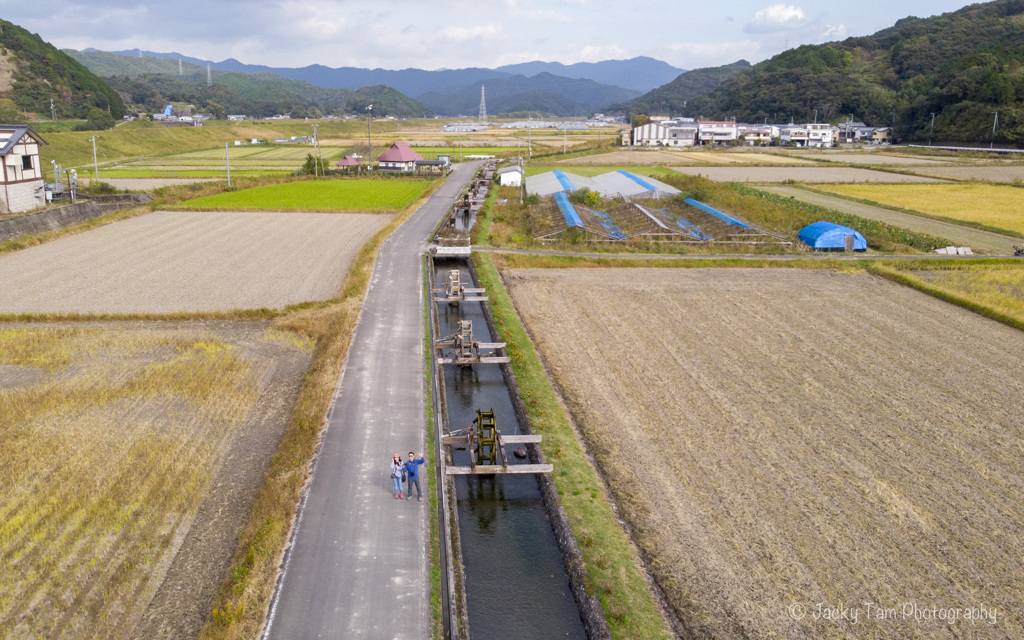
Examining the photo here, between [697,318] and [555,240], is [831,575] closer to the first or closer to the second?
[697,318]

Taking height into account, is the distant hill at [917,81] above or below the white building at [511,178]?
above

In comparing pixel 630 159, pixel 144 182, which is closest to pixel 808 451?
pixel 144 182

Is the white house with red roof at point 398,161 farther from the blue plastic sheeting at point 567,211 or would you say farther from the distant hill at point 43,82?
the distant hill at point 43,82

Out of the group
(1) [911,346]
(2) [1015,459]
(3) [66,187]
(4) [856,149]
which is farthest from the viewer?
(4) [856,149]

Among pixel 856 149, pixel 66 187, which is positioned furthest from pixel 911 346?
pixel 856 149

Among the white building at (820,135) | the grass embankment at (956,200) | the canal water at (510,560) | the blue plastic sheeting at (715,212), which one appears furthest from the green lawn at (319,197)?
the white building at (820,135)

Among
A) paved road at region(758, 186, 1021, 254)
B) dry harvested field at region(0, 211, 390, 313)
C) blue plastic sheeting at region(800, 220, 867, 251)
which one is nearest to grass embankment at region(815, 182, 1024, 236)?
paved road at region(758, 186, 1021, 254)

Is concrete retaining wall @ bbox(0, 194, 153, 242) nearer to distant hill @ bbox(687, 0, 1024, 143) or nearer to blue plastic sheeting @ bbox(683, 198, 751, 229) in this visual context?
blue plastic sheeting @ bbox(683, 198, 751, 229)
